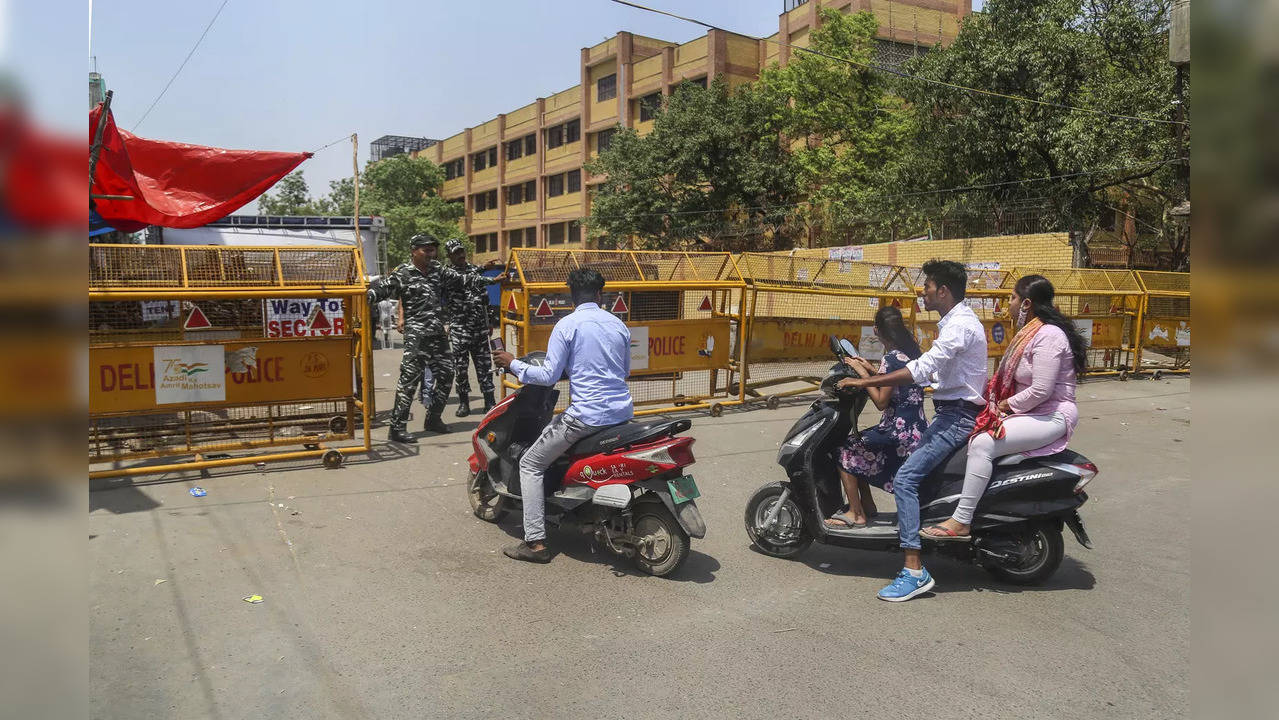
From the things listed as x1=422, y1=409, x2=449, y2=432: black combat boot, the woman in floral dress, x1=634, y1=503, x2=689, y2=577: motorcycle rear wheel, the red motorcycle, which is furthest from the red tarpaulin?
the woman in floral dress

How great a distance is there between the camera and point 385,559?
5.14 meters

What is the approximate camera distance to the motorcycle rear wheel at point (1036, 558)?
4.65 meters

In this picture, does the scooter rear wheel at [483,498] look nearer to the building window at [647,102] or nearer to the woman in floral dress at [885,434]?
the woman in floral dress at [885,434]

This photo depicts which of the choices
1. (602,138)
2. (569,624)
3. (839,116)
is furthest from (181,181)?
(602,138)

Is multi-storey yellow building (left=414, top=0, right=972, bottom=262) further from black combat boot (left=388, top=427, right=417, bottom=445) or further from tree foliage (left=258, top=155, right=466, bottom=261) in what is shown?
black combat boot (left=388, top=427, right=417, bottom=445)

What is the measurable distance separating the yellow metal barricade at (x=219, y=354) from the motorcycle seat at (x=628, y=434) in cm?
327

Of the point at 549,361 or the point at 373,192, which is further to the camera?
the point at 373,192

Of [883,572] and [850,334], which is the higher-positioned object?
[850,334]

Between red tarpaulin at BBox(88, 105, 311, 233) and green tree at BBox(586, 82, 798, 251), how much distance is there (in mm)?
23950

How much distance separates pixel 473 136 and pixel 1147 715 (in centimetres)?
6478

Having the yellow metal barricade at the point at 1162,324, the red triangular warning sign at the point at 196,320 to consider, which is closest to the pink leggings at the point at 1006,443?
the red triangular warning sign at the point at 196,320

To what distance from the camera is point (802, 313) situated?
11242 millimetres
